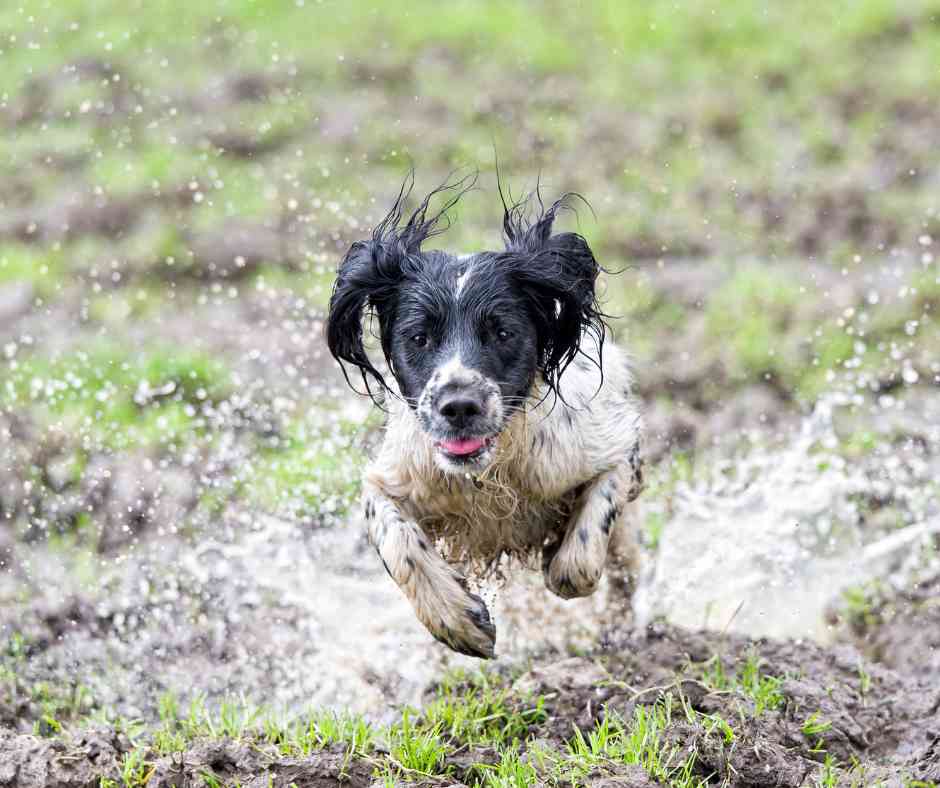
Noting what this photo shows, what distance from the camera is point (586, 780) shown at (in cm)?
388

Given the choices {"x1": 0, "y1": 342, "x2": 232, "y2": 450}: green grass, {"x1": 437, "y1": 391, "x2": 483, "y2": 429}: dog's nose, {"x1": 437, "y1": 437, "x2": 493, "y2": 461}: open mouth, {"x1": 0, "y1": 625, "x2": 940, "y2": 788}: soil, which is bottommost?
{"x1": 0, "y1": 625, "x2": 940, "y2": 788}: soil

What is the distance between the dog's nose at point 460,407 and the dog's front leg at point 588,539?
69 centimetres

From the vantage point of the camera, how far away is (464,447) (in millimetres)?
4117

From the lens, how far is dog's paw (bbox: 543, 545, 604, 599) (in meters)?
4.45

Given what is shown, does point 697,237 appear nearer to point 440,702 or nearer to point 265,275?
point 265,275

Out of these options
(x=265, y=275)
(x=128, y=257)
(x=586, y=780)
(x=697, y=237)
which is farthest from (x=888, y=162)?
(x=586, y=780)

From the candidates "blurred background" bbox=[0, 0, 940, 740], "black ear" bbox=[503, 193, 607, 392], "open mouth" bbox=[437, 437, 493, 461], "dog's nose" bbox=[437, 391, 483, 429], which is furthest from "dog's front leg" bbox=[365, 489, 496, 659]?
"blurred background" bbox=[0, 0, 940, 740]

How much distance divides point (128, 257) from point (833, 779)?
5609 millimetres

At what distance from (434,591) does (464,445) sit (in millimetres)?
493

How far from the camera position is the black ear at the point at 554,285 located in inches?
172

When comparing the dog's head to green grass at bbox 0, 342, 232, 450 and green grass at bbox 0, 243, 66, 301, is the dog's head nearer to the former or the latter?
green grass at bbox 0, 342, 232, 450

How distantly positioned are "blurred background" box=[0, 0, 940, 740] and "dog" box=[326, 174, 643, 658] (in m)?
0.97

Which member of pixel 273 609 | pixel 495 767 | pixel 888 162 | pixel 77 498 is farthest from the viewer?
pixel 888 162

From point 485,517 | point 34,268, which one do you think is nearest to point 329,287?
point 34,268
